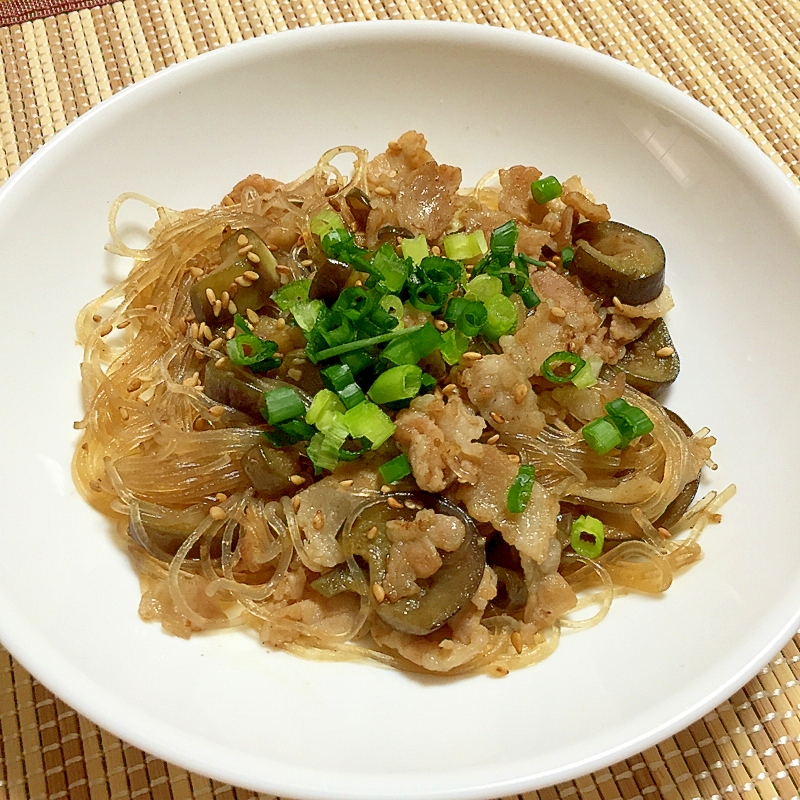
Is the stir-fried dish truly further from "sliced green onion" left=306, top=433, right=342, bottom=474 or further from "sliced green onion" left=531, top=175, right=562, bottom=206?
"sliced green onion" left=531, top=175, right=562, bottom=206

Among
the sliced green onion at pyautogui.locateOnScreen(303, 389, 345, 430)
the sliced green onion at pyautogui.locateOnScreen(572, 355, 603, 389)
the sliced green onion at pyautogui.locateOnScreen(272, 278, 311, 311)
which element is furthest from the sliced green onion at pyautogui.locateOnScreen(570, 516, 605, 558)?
the sliced green onion at pyautogui.locateOnScreen(272, 278, 311, 311)

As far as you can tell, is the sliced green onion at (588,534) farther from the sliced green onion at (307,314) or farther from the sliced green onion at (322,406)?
the sliced green onion at (307,314)

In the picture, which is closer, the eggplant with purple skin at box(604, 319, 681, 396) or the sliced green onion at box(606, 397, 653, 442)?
the sliced green onion at box(606, 397, 653, 442)

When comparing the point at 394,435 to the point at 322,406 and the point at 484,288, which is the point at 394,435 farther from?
the point at 484,288

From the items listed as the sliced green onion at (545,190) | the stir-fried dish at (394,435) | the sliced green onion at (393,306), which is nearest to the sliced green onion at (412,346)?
the stir-fried dish at (394,435)

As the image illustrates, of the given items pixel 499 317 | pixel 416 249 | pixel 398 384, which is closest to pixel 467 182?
pixel 416 249

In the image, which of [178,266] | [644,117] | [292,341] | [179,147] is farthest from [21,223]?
[644,117]

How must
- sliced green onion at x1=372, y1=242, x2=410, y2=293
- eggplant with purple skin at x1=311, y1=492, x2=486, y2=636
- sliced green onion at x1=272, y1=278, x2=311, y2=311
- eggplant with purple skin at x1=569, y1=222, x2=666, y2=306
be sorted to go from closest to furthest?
1. eggplant with purple skin at x1=311, y1=492, x2=486, y2=636
2. sliced green onion at x1=372, y1=242, x2=410, y2=293
3. sliced green onion at x1=272, y1=278, x2=311, y2=311
4. eggplant with purple skin at x1=569, y1=222, x2=666, y2=306
